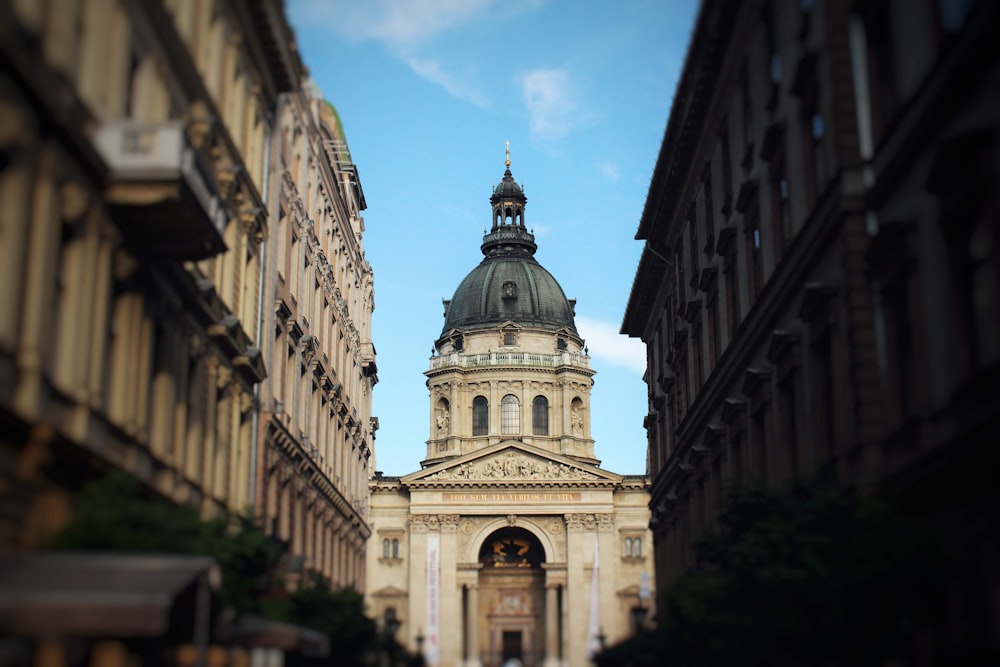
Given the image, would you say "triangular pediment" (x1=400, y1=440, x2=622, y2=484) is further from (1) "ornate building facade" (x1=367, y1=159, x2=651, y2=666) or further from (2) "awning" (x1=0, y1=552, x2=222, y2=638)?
(2) "awning" (x1=0, y1=552, x2=222, y2=638)

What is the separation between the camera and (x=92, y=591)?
15016 millimetres

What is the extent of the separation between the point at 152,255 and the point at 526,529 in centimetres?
8119

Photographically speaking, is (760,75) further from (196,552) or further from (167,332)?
(196,552)

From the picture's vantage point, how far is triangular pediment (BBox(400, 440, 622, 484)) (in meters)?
102

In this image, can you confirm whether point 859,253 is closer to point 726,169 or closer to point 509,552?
point 726,169

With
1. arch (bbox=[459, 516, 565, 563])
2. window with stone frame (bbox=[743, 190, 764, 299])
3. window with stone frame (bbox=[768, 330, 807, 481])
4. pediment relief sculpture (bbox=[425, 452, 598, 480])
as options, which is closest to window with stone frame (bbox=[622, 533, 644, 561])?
arch (bbox=[459, 516, 565, 563])

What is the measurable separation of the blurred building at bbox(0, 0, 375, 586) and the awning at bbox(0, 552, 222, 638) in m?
1.52

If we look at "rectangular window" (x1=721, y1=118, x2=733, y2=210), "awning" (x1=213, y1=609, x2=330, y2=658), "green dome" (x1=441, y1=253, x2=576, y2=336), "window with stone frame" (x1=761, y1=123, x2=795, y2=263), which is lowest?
"awning" (x1=213, y1=609, x2=330, y2=658)

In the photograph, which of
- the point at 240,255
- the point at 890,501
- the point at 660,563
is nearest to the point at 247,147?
the point at 240,255

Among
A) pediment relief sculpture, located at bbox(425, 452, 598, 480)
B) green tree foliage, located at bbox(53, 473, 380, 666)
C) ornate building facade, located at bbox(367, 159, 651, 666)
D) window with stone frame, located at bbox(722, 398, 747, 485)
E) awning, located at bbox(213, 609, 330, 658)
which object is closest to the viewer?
green tree foliage, located at bbox(53, 473, 380, 666)

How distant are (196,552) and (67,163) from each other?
593 centimetres

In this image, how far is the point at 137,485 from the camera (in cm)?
2052

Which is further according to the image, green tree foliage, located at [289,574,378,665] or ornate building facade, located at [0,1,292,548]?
green tree foliage, located at [289,574,378,665]

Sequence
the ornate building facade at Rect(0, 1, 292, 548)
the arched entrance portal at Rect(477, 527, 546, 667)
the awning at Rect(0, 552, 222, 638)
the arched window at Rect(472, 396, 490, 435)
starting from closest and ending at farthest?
the awning at Rect(0, 552, 222, 638) → the ornate building facade at Rect(0, 1, 292, 548) → the arched entrance portal at Rect(477, 527, 546, 667) → the arched window at Rect(472, 396, 490, 435)
